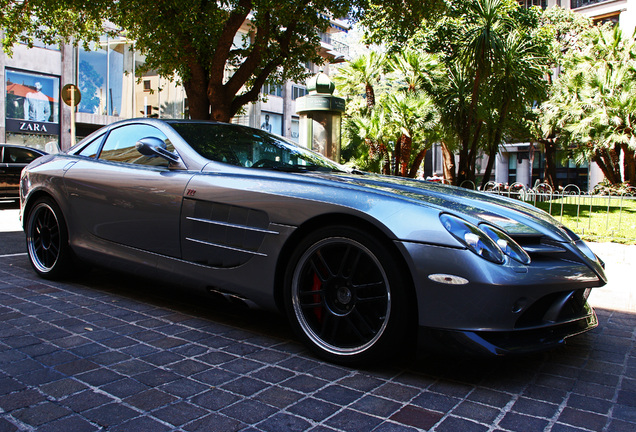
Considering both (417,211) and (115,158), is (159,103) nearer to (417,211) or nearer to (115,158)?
(115,158)

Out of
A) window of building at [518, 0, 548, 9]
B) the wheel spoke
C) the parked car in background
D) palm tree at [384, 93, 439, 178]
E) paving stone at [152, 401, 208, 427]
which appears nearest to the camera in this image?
paving stone at [152, 401, 208, 427]

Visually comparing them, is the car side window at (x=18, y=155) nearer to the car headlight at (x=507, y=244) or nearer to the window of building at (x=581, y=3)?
the car headlight at (x=507, y=244)

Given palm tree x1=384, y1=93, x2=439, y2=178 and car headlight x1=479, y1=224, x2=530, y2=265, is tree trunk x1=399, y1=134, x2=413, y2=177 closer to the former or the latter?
palm tree x1=384, y1=93, x2=439, y2=178

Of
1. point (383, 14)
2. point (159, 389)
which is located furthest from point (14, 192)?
point (159, 389)

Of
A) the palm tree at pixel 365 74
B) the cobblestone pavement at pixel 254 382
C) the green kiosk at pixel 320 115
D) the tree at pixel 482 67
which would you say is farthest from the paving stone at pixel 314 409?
the palm tree at pixel 365 74

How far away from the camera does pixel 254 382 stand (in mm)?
2445

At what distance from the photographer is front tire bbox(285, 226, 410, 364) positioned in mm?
2490

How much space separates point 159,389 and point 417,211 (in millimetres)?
1419

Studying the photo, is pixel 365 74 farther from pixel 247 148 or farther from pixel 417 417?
pixel 417 417

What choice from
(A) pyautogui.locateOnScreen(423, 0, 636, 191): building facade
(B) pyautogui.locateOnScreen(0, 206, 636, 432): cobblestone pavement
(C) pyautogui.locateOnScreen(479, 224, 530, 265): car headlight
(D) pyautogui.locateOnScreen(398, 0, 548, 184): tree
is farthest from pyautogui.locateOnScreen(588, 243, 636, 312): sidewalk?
(A) pyautogui.locateOnScreen(423, 0, 636, 191): building facade

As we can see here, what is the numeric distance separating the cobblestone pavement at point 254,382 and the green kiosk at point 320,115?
6342mm

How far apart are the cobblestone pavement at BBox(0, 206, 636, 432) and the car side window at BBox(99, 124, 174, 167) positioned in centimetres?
106

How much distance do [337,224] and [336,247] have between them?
0.39 ft

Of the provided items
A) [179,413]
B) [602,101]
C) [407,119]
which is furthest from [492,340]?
[602,101]
